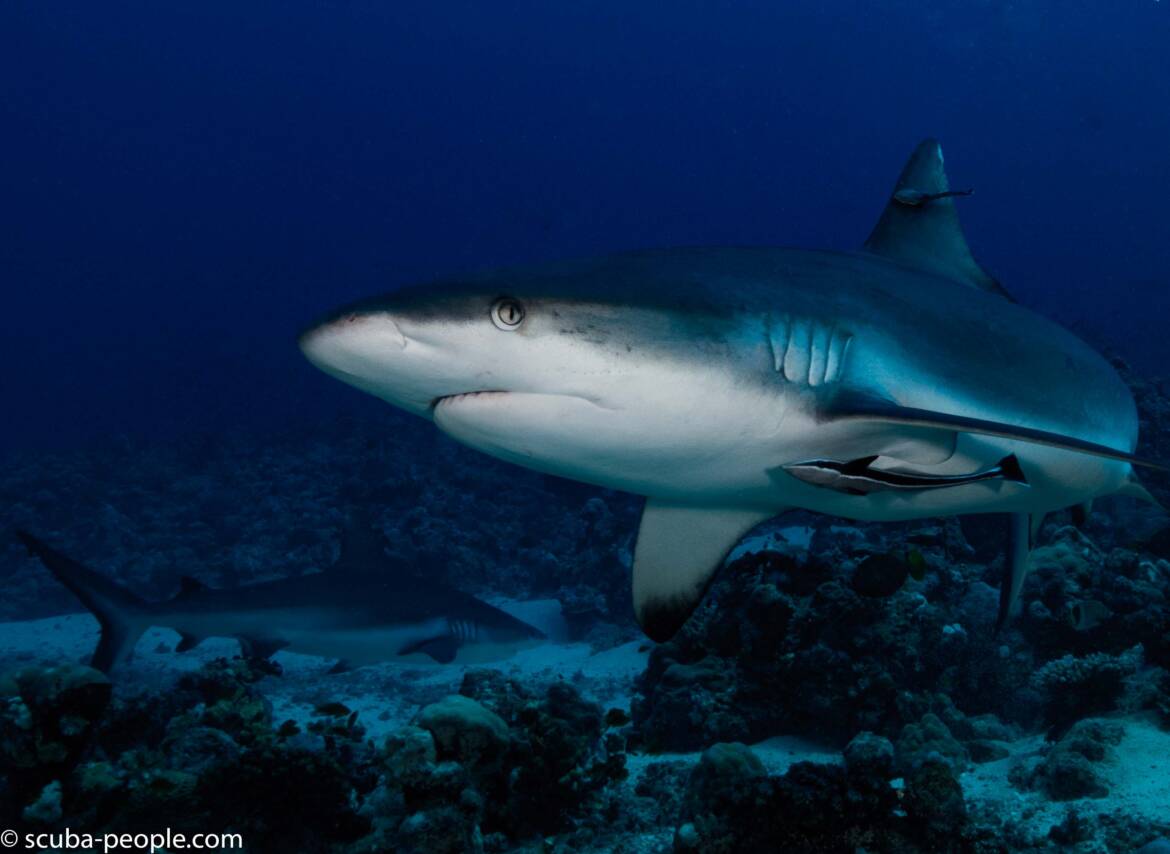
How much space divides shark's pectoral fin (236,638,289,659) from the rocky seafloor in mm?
194

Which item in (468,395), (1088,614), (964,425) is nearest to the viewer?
(468,395)

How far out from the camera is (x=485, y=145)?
435 feet

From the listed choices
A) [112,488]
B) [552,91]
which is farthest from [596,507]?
[552,91]

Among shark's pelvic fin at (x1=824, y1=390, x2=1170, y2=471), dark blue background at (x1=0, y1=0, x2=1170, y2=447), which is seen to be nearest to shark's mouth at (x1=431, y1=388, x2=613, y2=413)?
shark's pelvic fin at (x1=824, y1=390, x2=1170, y2=471)

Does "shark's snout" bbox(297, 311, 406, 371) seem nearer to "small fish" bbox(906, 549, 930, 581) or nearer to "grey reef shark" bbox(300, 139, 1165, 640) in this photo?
"grey reef shark" bbox(300, 139, 1165, 640)

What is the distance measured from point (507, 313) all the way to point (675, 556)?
5.99 ft

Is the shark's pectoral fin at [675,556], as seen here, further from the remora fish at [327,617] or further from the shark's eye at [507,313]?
the remora fish at [327,617]

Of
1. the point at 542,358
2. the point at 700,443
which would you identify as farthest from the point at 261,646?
the point at 542,358

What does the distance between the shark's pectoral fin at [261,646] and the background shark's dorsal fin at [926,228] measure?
667 centimetres

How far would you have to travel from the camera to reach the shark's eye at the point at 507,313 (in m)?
1.76

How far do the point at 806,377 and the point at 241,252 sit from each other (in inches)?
6612

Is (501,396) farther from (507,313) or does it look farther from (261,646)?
(261,646)

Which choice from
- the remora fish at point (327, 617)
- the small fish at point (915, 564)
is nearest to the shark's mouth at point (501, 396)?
the small fish at point (915, 564)

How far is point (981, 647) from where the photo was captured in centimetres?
530
